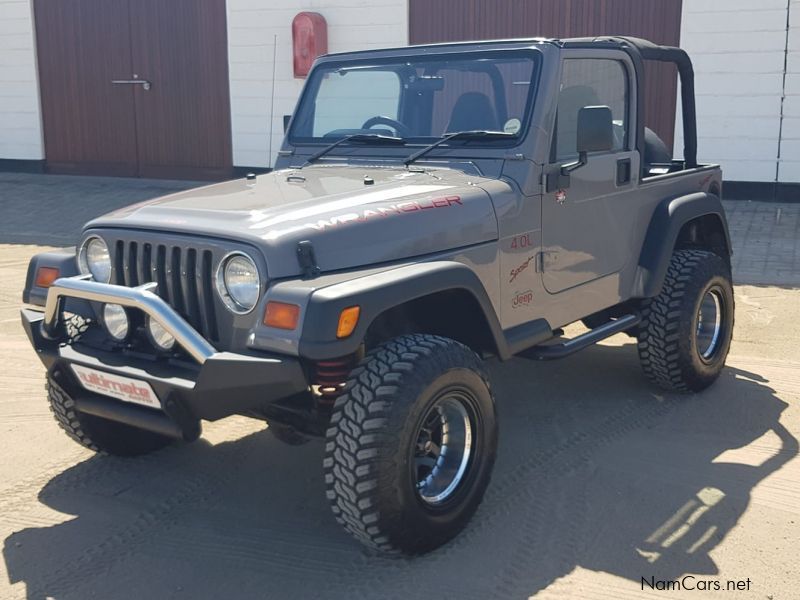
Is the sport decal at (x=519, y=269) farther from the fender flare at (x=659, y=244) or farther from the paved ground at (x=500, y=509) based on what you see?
the fender flare at (x=659, y=244)

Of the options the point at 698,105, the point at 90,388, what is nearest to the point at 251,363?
the point at 90,388

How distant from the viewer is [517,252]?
13.2 ft

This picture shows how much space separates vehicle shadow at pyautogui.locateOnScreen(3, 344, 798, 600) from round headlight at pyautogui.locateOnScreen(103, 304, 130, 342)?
2.59 feet

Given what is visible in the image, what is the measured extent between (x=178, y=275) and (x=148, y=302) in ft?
0.88

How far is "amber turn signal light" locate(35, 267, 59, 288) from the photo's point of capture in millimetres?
3889

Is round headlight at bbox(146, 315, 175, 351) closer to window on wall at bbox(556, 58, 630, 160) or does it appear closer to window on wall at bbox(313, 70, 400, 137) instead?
window on wall at bbox(313, 70, 400, 137)

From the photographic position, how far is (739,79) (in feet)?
36.3

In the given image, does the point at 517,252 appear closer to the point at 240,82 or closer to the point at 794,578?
the point at 794,578

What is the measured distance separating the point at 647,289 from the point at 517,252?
45.4 inches

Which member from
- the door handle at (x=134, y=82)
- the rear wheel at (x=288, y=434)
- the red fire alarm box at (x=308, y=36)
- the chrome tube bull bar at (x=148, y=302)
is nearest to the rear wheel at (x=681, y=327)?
the rear wheel at (x=288, y=434)

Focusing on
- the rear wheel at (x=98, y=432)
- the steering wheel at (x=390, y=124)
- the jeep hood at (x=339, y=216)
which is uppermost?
the steering wheel at (x=390, y=124)

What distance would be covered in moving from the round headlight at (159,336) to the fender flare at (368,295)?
0.60 metres

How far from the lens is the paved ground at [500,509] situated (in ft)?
10.7

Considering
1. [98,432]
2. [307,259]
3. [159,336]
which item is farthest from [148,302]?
[98,432]
